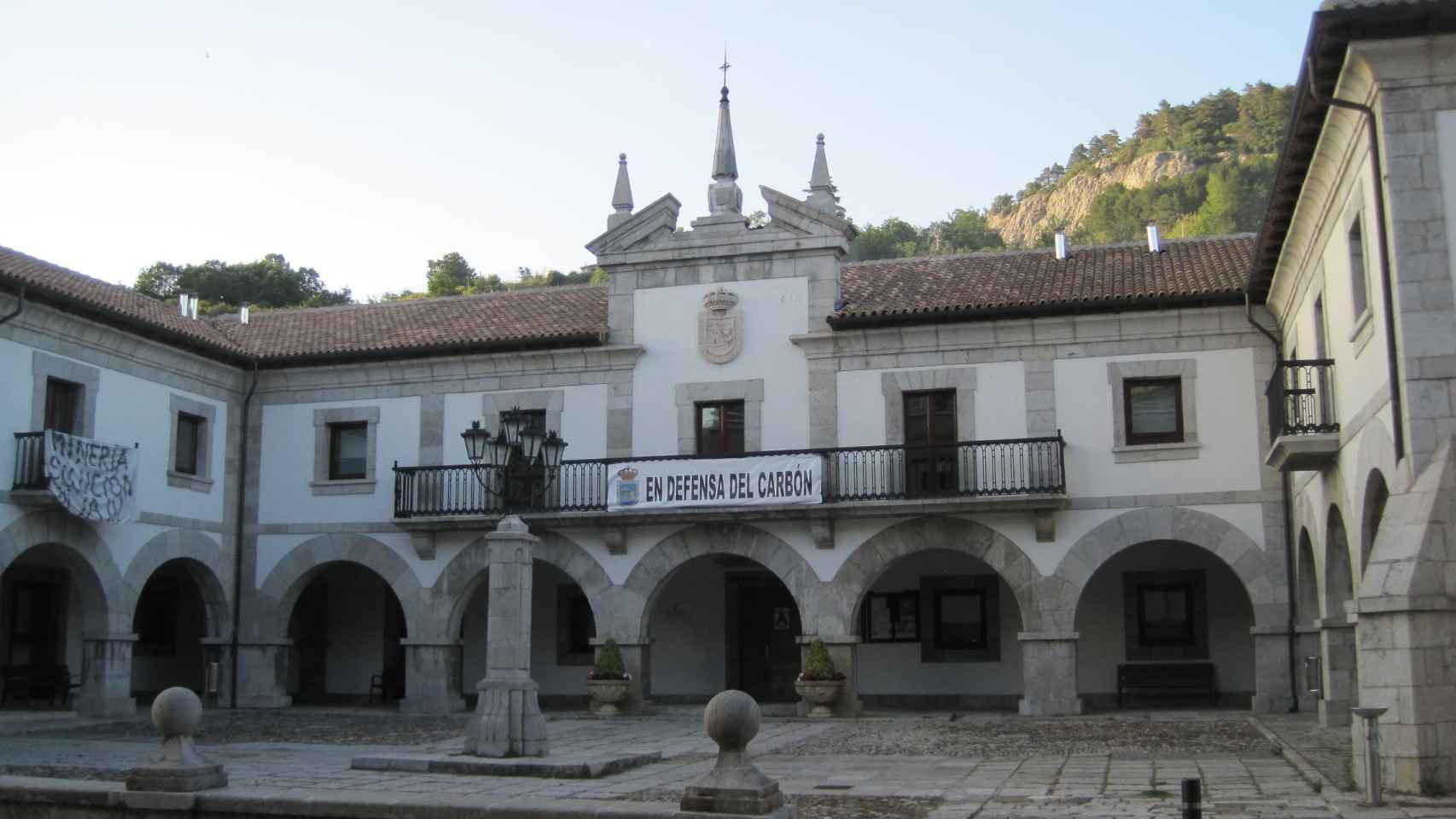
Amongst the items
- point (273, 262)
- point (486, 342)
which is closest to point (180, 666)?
point (486, 342)

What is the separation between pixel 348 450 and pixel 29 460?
5.76 meters

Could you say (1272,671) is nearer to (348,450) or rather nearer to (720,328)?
(720,328)

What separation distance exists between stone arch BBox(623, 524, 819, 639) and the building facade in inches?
2.0

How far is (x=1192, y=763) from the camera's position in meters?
13.6

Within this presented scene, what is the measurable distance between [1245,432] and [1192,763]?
8387 mm

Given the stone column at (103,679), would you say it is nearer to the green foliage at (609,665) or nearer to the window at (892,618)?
the green foliage at (609,665)

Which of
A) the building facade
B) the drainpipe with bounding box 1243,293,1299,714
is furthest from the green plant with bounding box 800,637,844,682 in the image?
Result: the drainpipe with bounding box 1243,293,1299,714

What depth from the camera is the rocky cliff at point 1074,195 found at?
3755 inches

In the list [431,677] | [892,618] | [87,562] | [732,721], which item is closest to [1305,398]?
[892,618]

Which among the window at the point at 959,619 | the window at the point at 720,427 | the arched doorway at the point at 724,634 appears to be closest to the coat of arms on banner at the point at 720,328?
the window at the point at 720,427

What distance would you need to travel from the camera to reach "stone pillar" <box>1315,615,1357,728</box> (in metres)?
17.0

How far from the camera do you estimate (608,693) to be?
2219cm

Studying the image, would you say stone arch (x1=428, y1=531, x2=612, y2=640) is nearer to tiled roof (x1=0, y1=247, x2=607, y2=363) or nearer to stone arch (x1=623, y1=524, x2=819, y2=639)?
stone arch (x1=623, y1=524, x2=819, y2=639)

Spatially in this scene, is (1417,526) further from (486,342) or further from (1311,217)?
(486,342)
